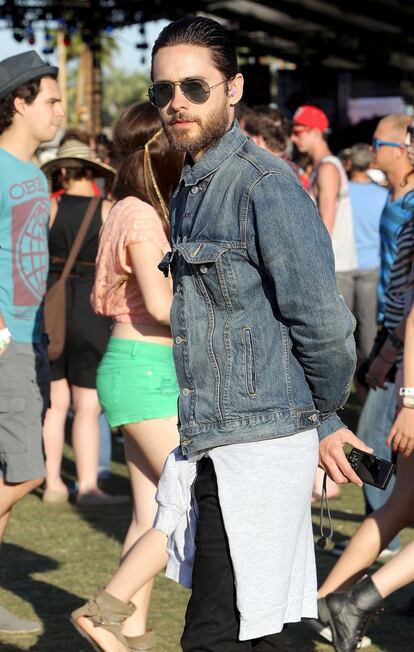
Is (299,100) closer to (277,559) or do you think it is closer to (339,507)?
(339,507)

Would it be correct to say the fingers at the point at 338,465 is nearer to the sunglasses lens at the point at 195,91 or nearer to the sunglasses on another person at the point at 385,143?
the sunglasses lens at the point at 195,91

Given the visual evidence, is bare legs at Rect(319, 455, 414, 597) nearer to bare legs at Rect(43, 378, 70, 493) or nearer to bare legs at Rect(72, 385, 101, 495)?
bare legs at Rect(72, 385, 101, 495)

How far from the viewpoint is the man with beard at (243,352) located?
9.02 ft

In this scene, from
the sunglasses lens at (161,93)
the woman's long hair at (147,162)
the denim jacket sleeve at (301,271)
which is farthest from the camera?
the woman's long hair at (147,162)

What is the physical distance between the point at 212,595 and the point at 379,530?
1700mm

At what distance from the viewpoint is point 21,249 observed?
4.63 metres

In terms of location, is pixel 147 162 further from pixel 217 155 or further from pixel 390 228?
pixel 390 228

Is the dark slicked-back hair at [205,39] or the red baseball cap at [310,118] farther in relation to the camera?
the red baseball cap at [310,118]

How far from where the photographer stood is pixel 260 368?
2814 millimetres

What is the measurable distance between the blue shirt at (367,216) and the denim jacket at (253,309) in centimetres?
655

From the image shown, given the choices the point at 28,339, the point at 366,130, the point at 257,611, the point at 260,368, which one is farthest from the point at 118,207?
the point at 366,130

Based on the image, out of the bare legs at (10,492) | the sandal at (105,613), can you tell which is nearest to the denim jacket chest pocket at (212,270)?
the sandal at (105,613)

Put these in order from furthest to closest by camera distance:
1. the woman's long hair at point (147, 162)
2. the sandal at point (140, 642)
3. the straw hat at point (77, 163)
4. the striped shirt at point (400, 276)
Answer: the straw hat at point (77, 163) < the striped shirt at point (400, 276) < the sandal at point (140, 642) < the woman's long hair at point (147, 162)

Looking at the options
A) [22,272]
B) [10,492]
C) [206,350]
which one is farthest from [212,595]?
[22,272]
